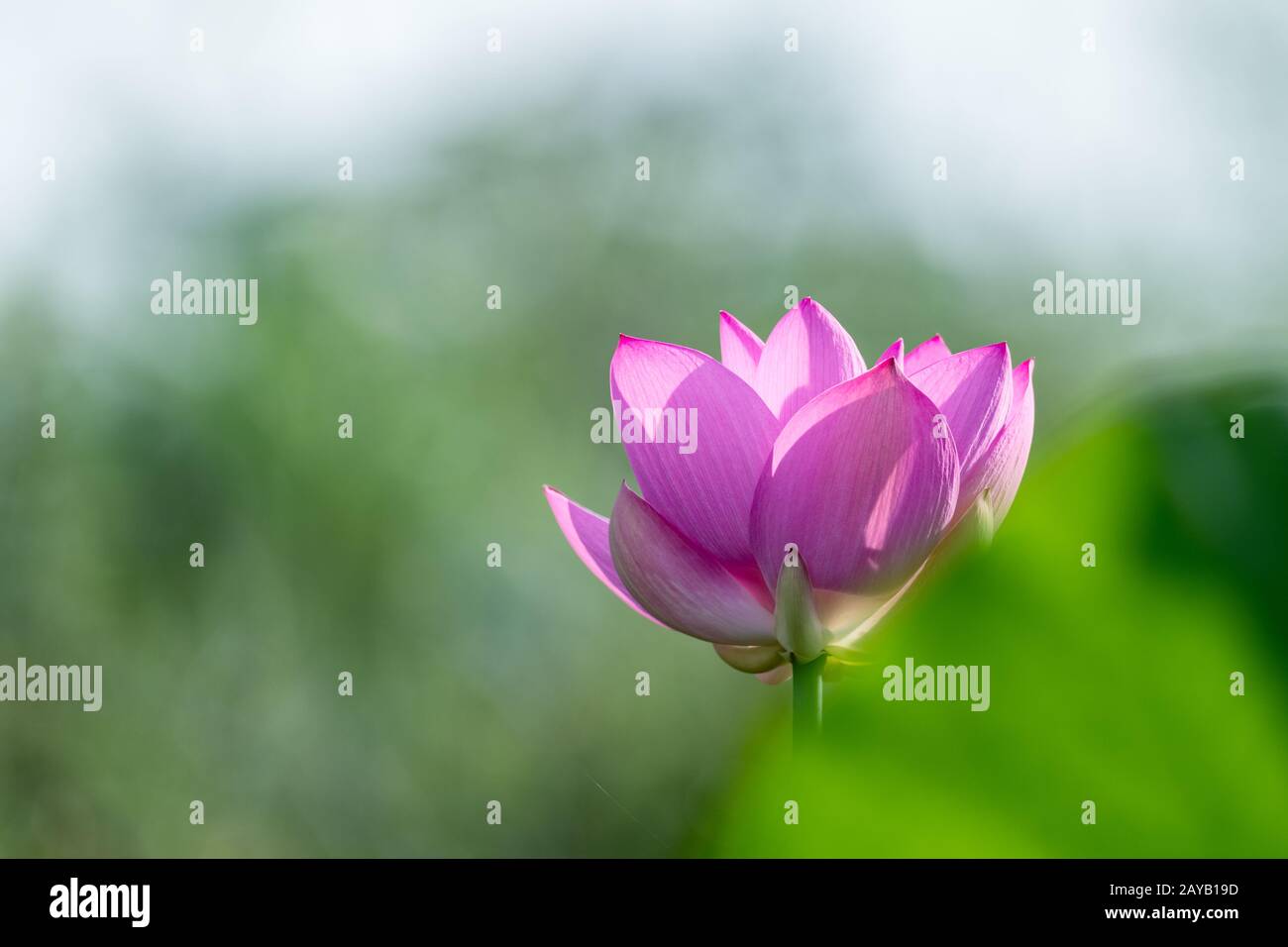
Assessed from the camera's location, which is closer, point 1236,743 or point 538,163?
point 1236,743

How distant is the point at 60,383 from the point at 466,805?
144 centimetres

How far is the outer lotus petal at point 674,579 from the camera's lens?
0.95 feet

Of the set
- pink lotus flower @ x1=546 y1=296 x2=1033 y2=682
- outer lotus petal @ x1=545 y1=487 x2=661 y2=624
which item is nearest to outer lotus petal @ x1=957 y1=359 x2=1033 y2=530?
pink lotus flower @ x1=546 y1=296 x2=1033 y2=682

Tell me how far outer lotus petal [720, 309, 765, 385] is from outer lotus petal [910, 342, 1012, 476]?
7cm

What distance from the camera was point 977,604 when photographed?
212 millimetres

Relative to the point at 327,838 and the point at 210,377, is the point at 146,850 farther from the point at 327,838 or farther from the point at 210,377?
the point at 210,377

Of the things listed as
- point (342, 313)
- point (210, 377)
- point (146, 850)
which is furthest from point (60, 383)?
point (146, 850)

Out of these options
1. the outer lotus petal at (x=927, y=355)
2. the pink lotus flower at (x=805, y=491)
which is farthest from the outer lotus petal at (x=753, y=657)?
the outer lotus petal at (x=927, y=355)

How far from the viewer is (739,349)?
35 cm

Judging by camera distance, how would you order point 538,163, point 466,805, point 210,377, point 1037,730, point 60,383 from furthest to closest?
1. point 538,163
2. point 466,805
3. point 210,377
4. point 60,383
5. point 1037,730

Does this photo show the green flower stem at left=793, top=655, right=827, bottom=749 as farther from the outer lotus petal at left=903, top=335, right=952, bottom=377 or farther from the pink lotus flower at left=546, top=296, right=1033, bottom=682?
the outer lotus petal at left=903, top=335, right=952, bottom=377

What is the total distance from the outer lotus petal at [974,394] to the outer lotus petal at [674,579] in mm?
74

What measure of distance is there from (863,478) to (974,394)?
5 cm

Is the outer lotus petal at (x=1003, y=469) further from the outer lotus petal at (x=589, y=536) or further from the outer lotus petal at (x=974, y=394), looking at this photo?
the outer lotus petal at (x=589, y=536)
